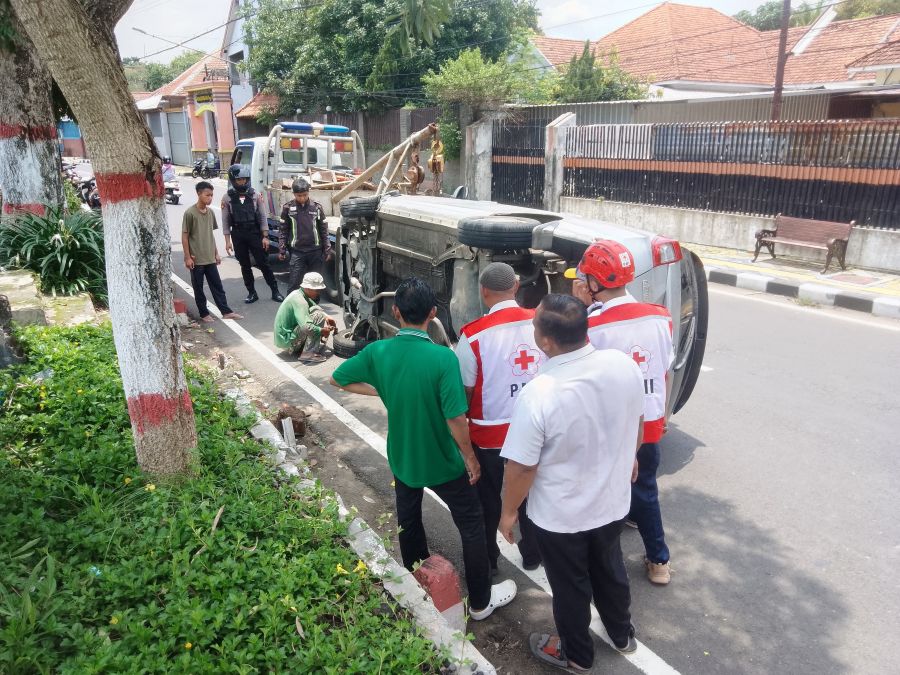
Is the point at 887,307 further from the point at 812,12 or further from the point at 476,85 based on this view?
the point at 812,12

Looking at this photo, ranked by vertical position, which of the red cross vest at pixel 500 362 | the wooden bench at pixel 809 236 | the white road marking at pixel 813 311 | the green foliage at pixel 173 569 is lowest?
the white road marking at pixel 813 311

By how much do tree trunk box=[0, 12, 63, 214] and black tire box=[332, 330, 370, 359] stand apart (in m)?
4.14

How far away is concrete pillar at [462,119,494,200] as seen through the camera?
1752 cm

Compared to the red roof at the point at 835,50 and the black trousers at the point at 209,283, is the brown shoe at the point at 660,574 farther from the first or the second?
the red roof at the point at 835,50

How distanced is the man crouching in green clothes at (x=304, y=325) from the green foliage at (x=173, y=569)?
259cm

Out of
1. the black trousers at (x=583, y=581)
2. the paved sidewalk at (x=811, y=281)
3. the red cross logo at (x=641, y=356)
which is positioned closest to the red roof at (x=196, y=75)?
the paved sidewalk at (x=811, y=281)

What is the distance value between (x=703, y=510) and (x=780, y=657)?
1.22 metres

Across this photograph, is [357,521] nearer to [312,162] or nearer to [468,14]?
[312,162]

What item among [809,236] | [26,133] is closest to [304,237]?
[26,133]

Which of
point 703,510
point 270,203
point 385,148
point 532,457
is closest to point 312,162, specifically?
point 270,203

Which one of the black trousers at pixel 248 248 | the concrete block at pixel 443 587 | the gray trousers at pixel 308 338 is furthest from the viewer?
the black trousers at pixel 248 248

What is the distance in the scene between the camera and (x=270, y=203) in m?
10.9

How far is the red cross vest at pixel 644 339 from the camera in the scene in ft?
10.3

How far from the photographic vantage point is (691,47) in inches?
946
